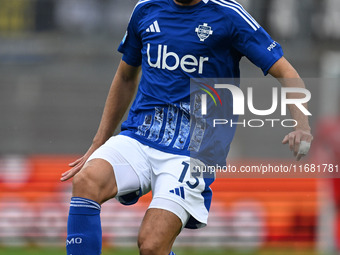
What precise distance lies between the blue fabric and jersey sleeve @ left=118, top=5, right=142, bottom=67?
3.60ft

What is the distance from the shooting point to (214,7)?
411cm

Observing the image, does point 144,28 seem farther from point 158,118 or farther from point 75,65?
point 75,65

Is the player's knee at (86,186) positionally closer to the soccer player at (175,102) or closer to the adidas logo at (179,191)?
the soccer player at (175,102)

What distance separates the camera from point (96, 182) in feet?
12.5

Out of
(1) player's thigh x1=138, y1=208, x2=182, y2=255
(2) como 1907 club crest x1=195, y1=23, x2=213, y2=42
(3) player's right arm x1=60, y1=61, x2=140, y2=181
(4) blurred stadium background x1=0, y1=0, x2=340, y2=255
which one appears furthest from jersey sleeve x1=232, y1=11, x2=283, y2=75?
(4) blurred stadium background x1=0, y1=0, x2=340, y2=255

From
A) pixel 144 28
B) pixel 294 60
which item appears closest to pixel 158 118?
pixel 144 28

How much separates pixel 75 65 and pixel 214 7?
796cm

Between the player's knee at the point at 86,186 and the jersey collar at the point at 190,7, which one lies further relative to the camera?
the jersey collar at the point at 190,7

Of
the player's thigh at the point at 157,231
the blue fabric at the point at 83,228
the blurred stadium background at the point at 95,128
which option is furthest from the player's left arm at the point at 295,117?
the blurred stadium background at the point at 95,128

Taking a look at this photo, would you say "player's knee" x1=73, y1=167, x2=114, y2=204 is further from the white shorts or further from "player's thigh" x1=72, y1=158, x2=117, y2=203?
the white shorts

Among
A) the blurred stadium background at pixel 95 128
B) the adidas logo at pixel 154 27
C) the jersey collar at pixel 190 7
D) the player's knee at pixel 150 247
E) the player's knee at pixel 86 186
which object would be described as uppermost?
the jersey collar at pixel 190 7

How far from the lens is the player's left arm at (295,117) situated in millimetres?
3666

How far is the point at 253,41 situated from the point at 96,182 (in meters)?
1.22

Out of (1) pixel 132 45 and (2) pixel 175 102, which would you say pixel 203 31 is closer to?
(2) pixel 175 102
